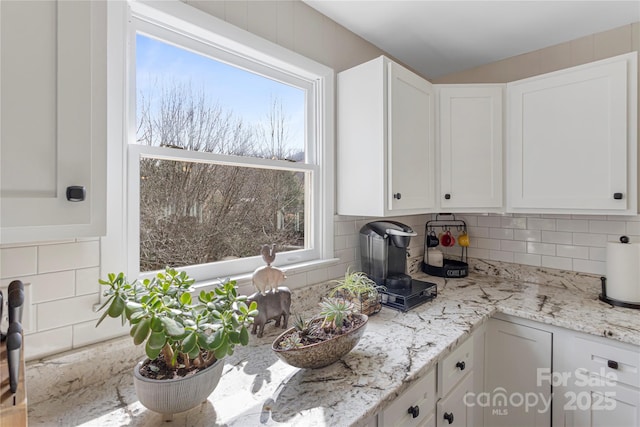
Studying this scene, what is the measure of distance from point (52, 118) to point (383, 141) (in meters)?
1.31

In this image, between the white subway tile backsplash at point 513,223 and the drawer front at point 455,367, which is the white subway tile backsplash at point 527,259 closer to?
the white subway tile backsplash at point 513,223

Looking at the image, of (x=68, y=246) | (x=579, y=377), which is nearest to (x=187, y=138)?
(x=68, y=246)

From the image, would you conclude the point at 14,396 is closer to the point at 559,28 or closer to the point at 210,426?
the point at 210,426

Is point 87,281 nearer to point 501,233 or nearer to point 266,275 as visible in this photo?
point 266,275

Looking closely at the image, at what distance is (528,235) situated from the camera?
84.5 inches

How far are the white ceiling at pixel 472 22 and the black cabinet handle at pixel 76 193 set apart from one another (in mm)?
1502

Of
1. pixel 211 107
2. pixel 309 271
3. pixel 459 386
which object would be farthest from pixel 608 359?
pixel 211 107

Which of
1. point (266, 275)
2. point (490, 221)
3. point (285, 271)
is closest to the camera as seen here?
point (266, 275)

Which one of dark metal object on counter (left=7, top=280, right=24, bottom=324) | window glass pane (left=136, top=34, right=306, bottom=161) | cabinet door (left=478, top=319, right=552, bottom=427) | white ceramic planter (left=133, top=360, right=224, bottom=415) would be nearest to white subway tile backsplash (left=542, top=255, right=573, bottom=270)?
cabinet door (left=478, top=319, right=552, bottom=427)

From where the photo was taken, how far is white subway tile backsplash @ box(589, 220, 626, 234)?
1.81 m

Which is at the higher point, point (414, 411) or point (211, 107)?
point (211, 107)

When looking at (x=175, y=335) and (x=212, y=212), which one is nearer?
(x=175, y=335)

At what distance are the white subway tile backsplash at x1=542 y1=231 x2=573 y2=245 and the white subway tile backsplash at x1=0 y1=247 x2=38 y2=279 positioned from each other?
8.51 ft

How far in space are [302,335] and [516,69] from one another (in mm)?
2339
